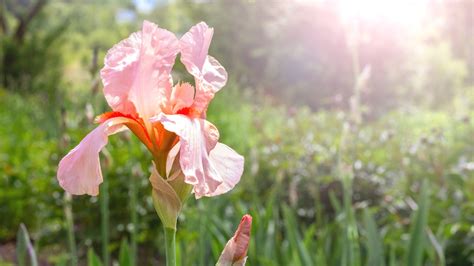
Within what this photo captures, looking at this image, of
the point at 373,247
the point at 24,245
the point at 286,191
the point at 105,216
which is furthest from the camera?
the point at 286,191

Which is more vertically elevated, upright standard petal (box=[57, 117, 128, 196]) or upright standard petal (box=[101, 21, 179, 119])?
upright standard petal (box=[101, 21, 179, 119])

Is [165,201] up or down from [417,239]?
up

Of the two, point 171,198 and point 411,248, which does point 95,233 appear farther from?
point 171,198

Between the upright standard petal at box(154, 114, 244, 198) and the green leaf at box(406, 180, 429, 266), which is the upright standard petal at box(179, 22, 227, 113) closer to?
the upright standard petal at box(154, 114, 244, 198)

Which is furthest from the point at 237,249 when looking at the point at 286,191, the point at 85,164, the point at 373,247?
the point at 286,191

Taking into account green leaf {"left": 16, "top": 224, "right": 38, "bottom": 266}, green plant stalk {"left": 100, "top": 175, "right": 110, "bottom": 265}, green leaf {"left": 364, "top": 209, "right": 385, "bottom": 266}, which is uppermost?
green leaf {"left": 16, "top": 224, "right": 38, "bottom": 266}

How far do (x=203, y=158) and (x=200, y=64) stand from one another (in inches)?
6.1

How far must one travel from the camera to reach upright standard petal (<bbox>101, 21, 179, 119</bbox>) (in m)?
0.77

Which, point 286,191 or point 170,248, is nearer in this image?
point 170,248

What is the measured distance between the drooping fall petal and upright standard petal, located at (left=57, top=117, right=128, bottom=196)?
0.56 ft

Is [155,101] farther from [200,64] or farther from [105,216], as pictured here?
[105,216]

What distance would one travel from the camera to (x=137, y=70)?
0.78 meters

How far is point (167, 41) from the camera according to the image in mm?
770

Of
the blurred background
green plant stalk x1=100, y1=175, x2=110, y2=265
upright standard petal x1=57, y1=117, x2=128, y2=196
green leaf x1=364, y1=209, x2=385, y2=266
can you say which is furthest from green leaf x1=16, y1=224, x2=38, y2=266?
green leaf x1=364, y1=209, x2=385, y2=266
